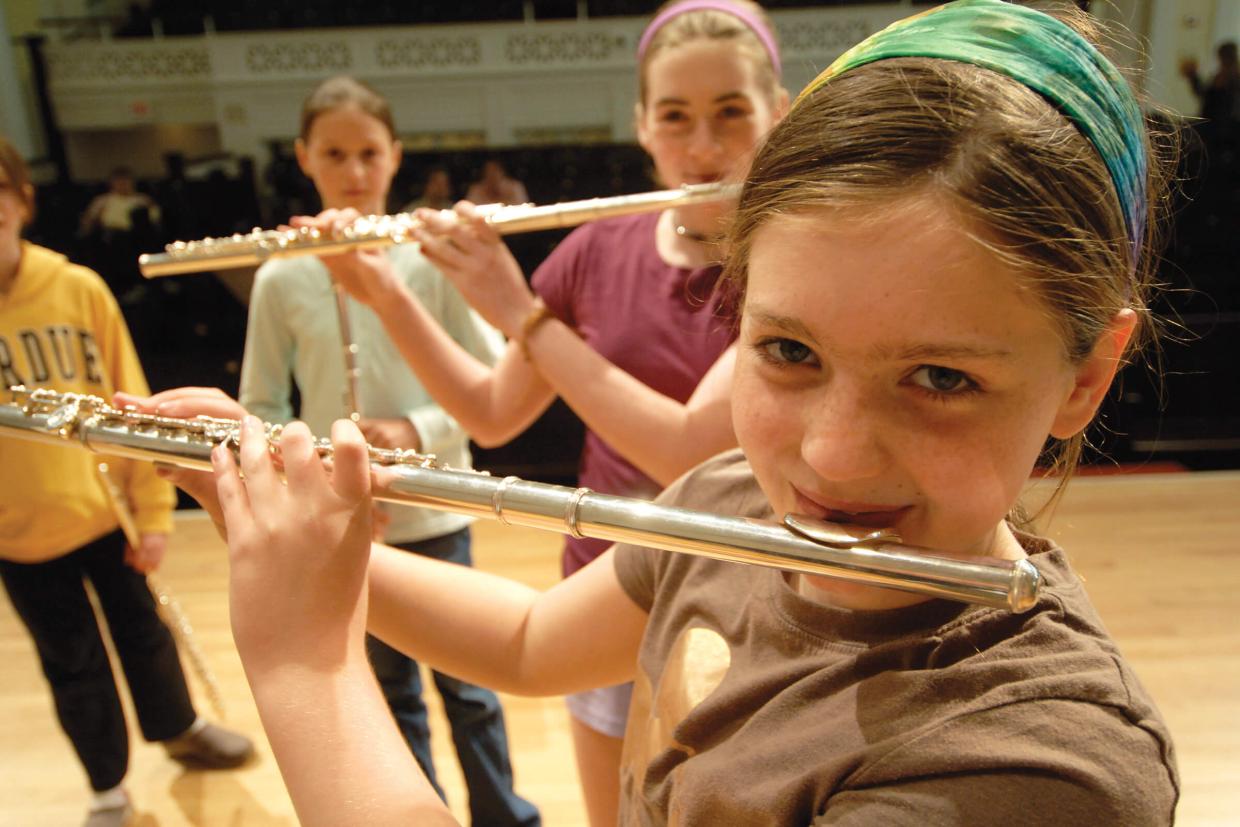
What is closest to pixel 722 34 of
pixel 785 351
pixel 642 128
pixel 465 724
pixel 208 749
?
pixel 642 128

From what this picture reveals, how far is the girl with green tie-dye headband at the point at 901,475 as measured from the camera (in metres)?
0.55

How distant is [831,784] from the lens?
58cm

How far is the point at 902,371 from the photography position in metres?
0.58

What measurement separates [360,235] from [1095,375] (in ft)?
→ 3.69

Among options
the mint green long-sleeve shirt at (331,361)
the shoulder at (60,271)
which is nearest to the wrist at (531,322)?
the mint green long-sleeve shirt at (331,361)

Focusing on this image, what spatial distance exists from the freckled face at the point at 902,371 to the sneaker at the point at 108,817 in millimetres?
1991

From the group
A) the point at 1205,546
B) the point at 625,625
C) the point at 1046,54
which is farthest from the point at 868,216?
the point at 1205,546

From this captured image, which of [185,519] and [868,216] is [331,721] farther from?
[185,519]

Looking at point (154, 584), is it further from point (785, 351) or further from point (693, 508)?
point (785, 351)

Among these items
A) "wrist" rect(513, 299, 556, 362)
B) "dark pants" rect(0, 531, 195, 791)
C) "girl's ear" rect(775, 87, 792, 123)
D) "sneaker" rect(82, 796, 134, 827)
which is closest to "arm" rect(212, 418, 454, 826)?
"wrist" rect(513, 299, 556, 362)

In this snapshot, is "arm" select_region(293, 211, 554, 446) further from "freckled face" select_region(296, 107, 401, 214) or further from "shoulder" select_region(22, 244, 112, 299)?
"shoulder" select_region(22, 244, 112, 299)

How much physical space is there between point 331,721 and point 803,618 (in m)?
0.36

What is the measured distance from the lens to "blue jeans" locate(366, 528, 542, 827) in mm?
1671

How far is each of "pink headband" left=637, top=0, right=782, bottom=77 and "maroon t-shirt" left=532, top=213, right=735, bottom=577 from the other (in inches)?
11.2
